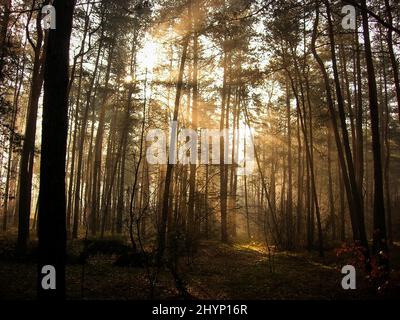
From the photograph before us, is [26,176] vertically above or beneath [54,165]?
above

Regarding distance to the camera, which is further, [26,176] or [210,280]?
[26,176]

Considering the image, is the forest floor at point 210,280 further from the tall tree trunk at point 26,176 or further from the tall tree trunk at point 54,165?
the tall tree trunk at point 54,165

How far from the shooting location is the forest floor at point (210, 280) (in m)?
7.86

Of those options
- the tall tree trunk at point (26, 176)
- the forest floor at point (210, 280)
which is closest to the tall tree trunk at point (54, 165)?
the forest floor at point (210, 280)

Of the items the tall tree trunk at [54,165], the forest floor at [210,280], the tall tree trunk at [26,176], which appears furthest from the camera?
the tall tree trunk at [26,176]

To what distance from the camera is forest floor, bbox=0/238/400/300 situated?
310 inches

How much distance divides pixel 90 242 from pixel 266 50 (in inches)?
447

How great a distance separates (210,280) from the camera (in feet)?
31.2

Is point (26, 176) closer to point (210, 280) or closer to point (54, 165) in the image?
point (210, 280)

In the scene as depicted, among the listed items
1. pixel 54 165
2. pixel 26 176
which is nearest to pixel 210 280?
pixel 54 165
